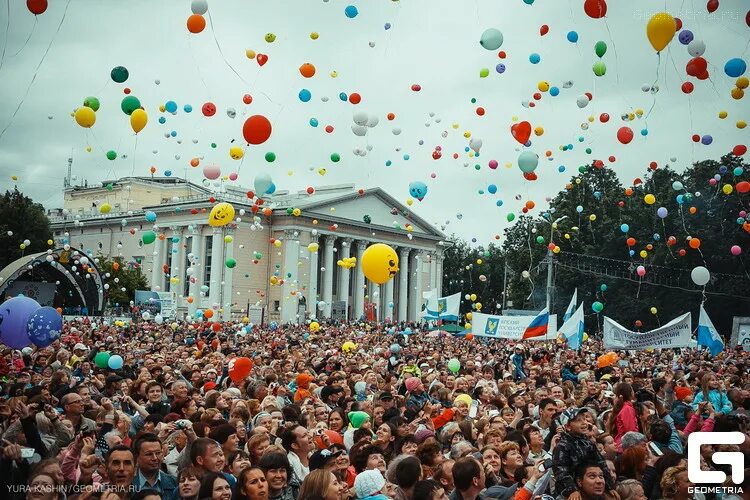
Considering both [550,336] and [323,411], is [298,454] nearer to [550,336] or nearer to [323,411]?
[323,411]

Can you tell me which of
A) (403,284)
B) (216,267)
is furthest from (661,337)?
(403,284)

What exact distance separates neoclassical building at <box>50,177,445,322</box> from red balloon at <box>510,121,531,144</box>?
43.7 metres

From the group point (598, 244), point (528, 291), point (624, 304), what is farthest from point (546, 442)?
point (528, 291)

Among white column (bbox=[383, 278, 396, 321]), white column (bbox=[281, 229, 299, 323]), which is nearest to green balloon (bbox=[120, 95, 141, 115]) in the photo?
white column (bbox=[281, 229, 299, 323])

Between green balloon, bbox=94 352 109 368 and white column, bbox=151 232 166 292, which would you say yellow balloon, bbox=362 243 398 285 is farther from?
white column, bbox=151 232 166 292

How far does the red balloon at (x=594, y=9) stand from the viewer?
12.8m

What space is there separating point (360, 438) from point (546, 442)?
2407 mm

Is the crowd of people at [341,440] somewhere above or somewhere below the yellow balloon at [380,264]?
below

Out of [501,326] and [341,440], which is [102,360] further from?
[501,326]

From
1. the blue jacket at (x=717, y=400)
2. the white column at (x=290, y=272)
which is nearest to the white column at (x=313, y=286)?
the white column at (x=290, y=272)

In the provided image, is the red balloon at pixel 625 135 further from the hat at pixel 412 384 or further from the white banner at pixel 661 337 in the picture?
the hat at pixel 412 384

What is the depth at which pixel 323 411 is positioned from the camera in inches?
382

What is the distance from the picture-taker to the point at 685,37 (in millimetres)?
13953

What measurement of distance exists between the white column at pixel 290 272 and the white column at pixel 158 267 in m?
11.6
